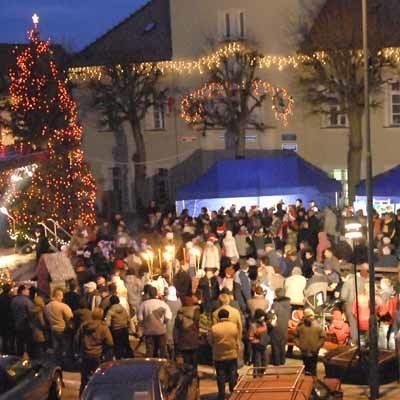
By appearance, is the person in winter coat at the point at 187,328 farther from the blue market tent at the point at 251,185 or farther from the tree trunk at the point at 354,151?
the tree trunk at the point at 354,151

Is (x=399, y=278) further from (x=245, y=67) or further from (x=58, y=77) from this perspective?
(x=245, y=67)

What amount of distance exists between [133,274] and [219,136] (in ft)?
75.2

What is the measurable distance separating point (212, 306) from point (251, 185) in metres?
16.3

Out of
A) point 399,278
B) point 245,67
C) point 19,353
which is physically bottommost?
point 19,353

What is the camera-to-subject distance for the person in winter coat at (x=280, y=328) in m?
17.6

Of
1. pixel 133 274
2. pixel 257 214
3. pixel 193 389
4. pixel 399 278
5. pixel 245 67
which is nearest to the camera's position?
pixel 193 389

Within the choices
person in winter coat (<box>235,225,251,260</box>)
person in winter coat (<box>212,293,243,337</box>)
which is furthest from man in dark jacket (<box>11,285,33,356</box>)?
person in winter coat (<box>235,225,251,260</box>)

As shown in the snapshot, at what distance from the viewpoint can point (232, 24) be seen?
42.8 meters

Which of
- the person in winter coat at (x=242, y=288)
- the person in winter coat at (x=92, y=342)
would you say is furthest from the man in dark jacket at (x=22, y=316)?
the person in winter coat at (x=242, y=288)

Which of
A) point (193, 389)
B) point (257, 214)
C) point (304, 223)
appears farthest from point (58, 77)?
point (193, 389)

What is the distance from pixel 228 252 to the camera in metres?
25.4

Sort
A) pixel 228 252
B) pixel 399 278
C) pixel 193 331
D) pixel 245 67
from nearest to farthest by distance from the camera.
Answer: pixel 193 331
pixel 399 278
pixel 228 252
pixel 245 67

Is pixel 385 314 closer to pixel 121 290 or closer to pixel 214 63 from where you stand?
pixel 121 290

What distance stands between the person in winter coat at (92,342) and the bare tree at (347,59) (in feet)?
74.7
